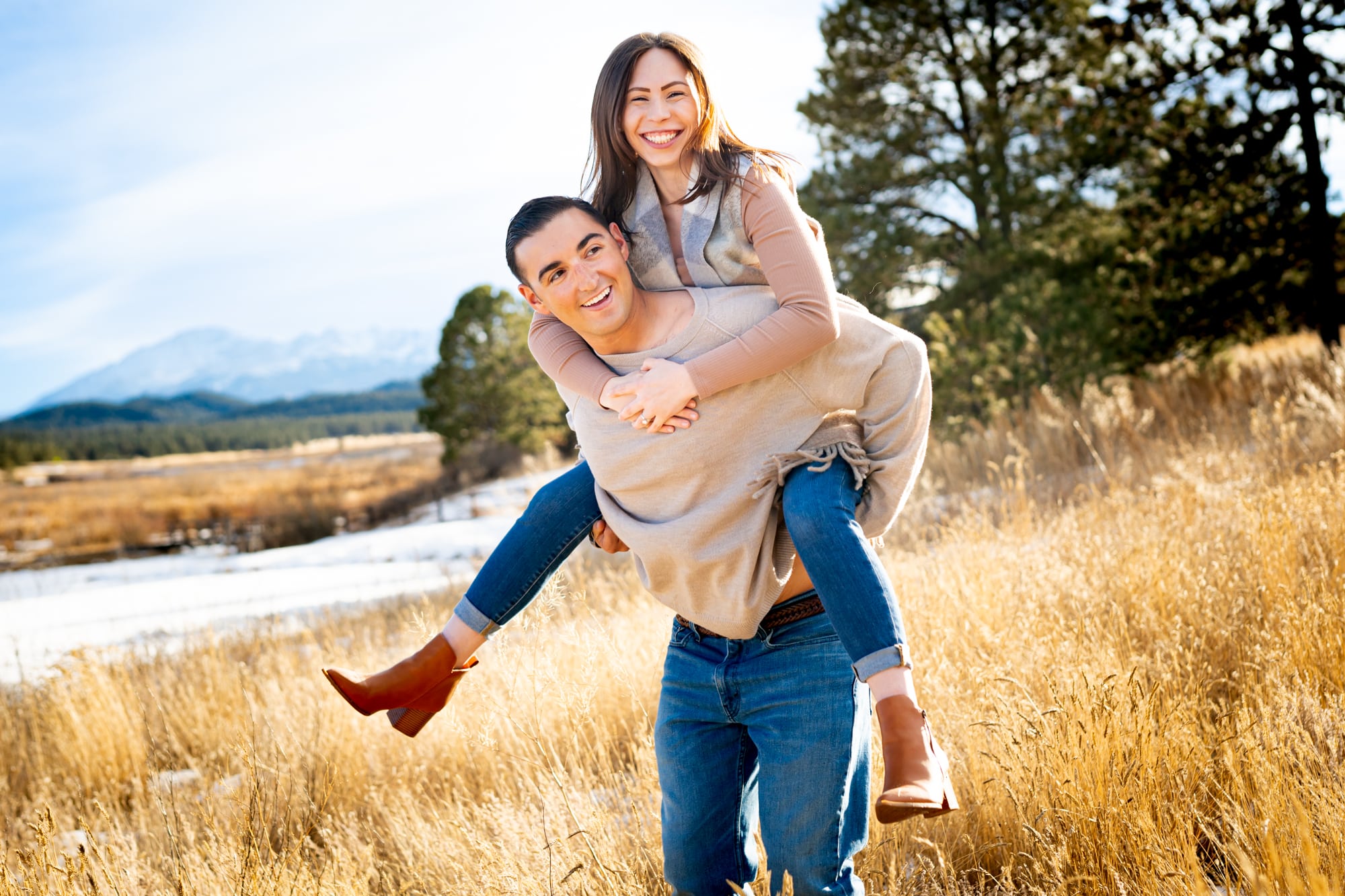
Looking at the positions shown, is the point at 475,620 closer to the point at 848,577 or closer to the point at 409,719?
the point at 409,719

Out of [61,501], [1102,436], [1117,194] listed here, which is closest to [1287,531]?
[1102,436]

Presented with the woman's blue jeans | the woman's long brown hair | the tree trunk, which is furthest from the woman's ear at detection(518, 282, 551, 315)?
the tree trunk

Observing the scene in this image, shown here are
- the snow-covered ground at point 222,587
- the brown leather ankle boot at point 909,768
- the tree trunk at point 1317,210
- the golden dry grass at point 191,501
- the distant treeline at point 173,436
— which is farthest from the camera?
the distant treeline at point 173,436

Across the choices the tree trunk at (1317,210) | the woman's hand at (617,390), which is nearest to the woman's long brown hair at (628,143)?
the woman's hand at (617,390)

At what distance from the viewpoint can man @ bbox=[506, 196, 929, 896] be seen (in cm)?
196

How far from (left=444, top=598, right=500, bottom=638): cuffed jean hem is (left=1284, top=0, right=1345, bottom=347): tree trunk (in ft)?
30.6

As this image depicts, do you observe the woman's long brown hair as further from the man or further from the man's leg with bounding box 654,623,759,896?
the man's leg with bounding box 654,623,759,896

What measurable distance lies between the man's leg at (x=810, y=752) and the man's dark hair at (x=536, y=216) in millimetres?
1205

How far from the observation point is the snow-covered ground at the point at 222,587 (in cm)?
760

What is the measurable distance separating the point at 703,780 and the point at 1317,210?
9.54 meters

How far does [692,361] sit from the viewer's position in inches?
80.4

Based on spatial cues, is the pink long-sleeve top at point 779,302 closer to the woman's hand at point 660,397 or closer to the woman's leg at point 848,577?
the woman's hand at point 660,397

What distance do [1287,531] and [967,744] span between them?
177 cm

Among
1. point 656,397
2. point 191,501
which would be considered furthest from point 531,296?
point 191,501
